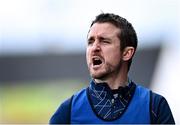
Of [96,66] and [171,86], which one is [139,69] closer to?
[171,86]

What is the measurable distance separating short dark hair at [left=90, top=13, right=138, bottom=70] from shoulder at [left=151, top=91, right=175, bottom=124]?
317 mm

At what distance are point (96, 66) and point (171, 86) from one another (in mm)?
8397

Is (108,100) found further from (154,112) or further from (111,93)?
(154,112)

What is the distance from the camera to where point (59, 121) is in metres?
3.89

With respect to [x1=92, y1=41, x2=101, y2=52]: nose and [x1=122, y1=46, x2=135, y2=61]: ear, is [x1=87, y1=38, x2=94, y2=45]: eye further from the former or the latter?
[x1=122, y1=46, x2=135, y2=61]: ear

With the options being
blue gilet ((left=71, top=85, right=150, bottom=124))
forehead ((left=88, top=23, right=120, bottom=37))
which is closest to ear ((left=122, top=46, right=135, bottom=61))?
forehead ((left=88, top=23, right=120, bottom=37))

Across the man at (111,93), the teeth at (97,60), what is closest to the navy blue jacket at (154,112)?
the man at (111,93)

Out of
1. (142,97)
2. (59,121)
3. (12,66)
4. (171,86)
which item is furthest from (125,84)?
(12,66)

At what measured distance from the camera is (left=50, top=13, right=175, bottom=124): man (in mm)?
3877

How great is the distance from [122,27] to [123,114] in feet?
1.47

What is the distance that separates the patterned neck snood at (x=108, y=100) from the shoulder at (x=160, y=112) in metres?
0.14

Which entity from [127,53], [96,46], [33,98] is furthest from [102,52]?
[33,98]

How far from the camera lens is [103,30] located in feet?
13.2

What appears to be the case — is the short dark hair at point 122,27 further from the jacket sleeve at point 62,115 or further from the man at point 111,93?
the jacket sleeve at point 62,115
